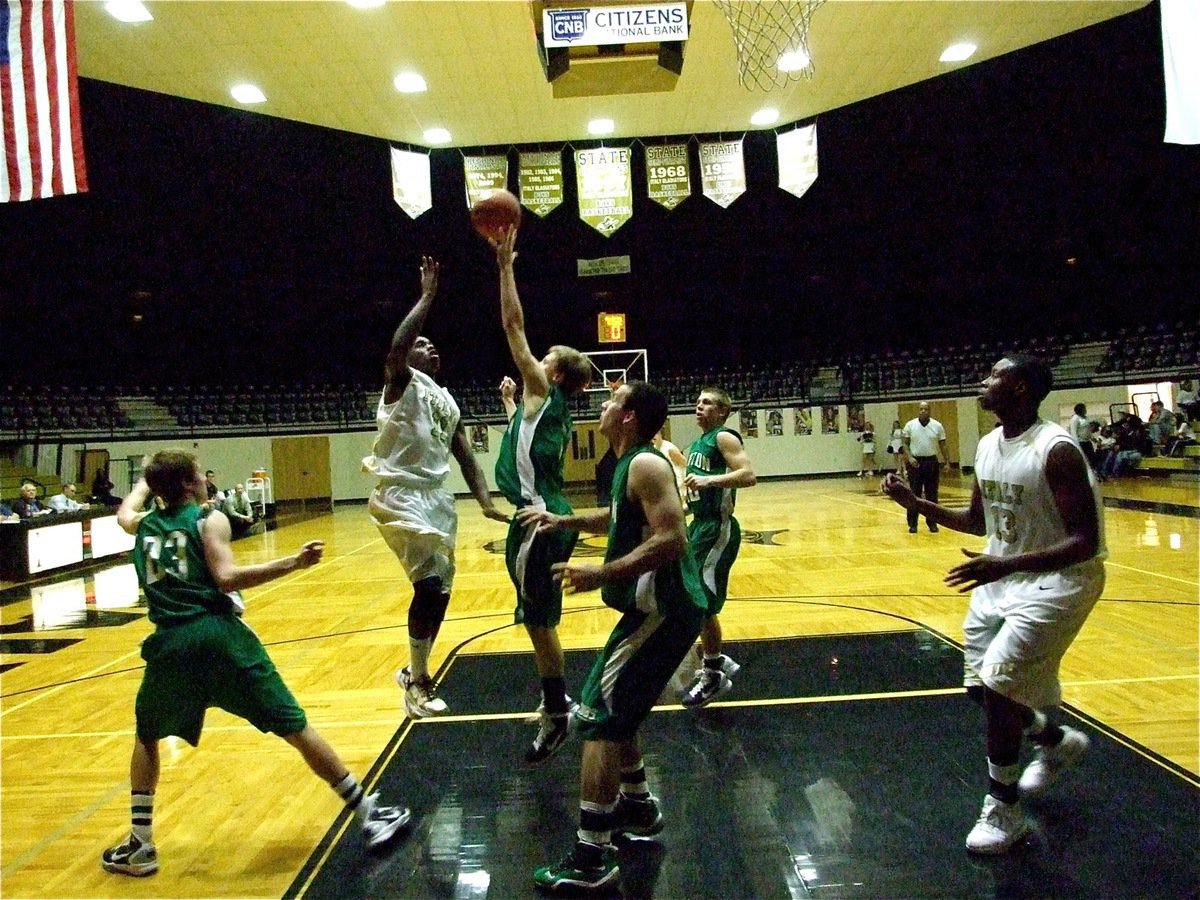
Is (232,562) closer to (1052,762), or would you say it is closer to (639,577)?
(639,577)

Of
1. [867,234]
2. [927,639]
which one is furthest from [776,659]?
[867,234]

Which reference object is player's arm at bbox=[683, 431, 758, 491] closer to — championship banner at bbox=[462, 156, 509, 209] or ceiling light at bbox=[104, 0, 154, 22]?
ceiling light at bbox=[104, 0, 154, 22]

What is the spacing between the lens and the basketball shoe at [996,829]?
263 cm

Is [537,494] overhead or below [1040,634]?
overhead

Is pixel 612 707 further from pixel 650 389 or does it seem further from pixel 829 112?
pixel 829 112

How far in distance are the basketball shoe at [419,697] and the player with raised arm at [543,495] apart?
62 cm

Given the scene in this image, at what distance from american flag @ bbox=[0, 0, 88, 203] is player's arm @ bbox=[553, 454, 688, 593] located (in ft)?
16.4

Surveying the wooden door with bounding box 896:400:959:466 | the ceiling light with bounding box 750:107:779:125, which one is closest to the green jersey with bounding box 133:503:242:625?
the ceiling light with bounding box 750:107:779:125

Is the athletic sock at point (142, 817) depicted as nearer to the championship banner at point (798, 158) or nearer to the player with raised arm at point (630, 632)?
the player with raised arm at point (630, 632)

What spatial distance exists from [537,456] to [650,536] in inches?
45.5

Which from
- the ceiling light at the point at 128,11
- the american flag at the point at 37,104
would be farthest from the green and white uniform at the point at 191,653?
A: the ceiling light at the point at 128,11

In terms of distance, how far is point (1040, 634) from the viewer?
103 inches

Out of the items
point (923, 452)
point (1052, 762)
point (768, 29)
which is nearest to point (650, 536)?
point (1052, 762)

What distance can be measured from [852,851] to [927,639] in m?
2.96
